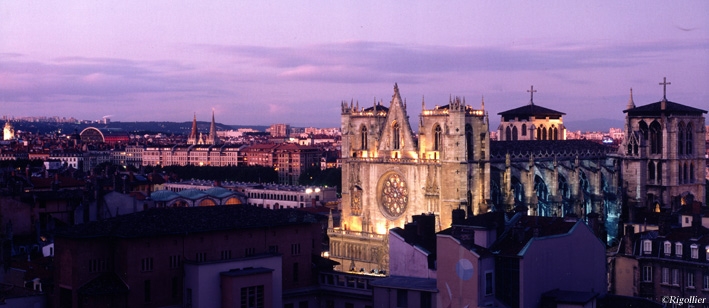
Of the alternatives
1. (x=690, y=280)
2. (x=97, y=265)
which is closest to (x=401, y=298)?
(x=97, y=265)

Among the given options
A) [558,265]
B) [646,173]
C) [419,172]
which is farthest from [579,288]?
[646,173]

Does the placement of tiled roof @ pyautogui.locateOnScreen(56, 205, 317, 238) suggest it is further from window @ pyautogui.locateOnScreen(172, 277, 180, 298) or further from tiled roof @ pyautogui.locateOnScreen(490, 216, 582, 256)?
tiled roof @ pyautogui.locateOnScreen(490, 216, 582, 256)

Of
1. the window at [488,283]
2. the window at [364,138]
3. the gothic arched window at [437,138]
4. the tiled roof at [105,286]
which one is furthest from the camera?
the window at [364,138]

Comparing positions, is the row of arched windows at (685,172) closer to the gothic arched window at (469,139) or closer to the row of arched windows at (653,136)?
the row of arched windows at (653,136)

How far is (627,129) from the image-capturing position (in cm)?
8681

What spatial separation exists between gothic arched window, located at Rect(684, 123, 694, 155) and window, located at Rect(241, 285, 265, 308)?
178 feet

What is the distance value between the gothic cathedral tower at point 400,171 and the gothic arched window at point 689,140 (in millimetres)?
21411

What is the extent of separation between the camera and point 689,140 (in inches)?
3428

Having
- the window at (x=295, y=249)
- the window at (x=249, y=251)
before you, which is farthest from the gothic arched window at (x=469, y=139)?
the window at (x=249, y=251)

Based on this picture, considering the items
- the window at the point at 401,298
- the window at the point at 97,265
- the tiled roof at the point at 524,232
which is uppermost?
the tiled roof at the point at 524,232

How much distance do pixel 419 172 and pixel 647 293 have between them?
83.7 feet

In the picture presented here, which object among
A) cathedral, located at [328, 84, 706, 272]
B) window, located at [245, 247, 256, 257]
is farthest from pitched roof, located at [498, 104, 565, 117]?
window, located at [245, 247, 256, 257]

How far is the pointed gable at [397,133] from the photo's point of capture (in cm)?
7538

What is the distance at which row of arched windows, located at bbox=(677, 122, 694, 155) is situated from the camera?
86000 mm
